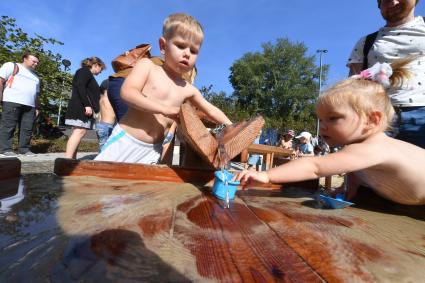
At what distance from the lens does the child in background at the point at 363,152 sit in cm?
162

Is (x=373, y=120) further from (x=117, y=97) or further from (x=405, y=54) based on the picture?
(x=117, y=97)

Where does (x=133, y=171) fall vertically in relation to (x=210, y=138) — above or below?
below

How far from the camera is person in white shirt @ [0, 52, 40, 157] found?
5681 mm

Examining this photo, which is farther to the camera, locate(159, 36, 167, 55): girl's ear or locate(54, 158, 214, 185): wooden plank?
locate(159, 36, 167, 55): girl's ear

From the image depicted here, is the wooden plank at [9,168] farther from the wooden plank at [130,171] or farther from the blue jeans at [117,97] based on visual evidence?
the blue jeans at [117,97]

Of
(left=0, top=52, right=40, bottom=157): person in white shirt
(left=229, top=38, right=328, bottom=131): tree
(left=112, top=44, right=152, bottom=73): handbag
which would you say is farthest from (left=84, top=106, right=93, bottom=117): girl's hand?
(left=229, top=38, right=328, bottom=131): tree

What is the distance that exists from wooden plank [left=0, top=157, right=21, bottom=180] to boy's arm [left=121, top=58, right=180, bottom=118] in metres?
0.92

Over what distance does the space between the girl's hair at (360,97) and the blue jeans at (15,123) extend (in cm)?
577

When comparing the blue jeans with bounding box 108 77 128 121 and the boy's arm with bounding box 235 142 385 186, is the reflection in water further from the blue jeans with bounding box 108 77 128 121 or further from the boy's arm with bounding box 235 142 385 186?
the blue jeans with bounding box 108 77 128 121

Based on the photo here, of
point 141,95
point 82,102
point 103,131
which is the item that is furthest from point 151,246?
point 82,102

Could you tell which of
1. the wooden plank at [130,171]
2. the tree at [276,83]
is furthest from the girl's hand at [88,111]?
the tree at [276,83]

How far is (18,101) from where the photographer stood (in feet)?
19.1

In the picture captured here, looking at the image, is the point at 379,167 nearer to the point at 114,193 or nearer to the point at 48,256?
the point at 114,193

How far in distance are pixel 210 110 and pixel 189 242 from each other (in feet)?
7.25
